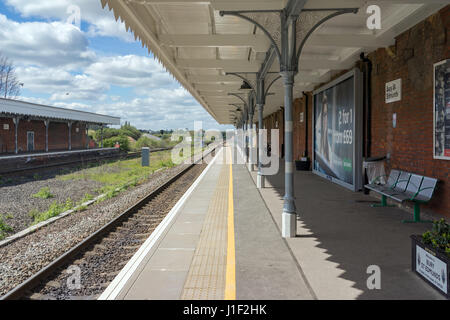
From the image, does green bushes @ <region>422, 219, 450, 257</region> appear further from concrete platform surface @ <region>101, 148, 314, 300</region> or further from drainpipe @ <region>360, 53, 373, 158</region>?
drainpipe @ <region>360, 53, 373, 158</region>

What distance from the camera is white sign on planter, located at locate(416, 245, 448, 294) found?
3.82 meters

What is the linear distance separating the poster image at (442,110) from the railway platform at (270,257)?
1468 millimetres

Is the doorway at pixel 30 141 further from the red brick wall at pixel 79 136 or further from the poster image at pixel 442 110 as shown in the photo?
the poster image at pixel 442 110

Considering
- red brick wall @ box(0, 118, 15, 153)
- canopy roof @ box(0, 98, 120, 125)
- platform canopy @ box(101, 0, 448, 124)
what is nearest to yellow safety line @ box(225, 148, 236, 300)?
platform canopy @ box(101, 0, 448, 124)

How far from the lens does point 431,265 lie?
4066 mm

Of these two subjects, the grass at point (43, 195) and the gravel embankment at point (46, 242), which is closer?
the gravel embankment at point (46, 242)

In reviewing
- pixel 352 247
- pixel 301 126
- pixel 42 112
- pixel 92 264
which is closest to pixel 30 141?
pixel 42 112

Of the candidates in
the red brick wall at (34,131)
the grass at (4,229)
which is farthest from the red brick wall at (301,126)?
the red brick wall at (34,131)

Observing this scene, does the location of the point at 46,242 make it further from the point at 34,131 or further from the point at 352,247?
the point at 34,131

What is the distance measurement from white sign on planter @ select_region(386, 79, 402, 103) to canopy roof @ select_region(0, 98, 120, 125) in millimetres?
22254

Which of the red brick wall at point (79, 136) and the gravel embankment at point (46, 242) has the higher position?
the red brick wall at point (79, 136)

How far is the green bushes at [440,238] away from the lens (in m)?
3.94
